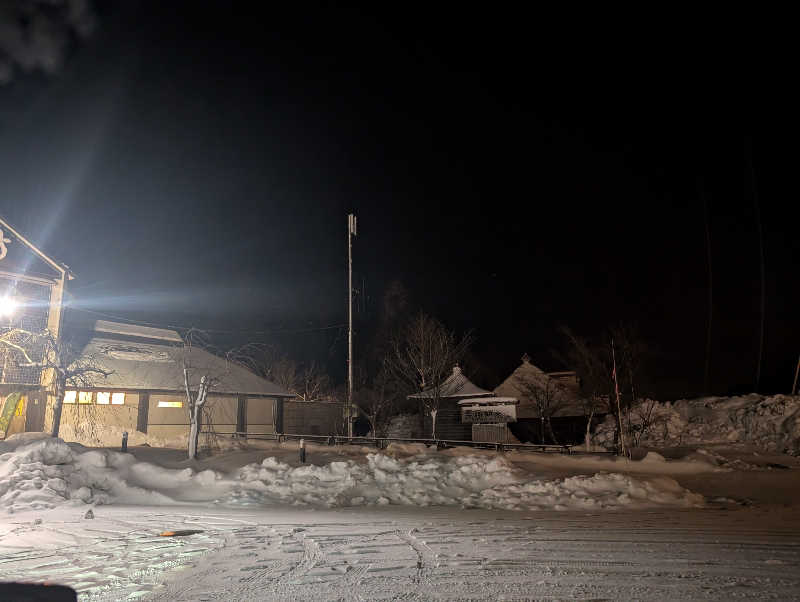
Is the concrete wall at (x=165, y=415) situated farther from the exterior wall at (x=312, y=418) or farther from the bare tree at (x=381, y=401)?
Result: the bare tree at (x=381, y=401)

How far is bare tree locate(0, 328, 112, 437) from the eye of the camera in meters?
18.6

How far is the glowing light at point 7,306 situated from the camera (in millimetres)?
23531

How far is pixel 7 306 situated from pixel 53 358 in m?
3.92

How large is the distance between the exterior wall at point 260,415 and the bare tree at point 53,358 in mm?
8265

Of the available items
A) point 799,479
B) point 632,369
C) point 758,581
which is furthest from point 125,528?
point 632,369

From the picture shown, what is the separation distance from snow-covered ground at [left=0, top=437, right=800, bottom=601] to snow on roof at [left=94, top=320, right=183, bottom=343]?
14751mm

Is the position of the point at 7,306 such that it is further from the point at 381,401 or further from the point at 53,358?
the point at 381,401

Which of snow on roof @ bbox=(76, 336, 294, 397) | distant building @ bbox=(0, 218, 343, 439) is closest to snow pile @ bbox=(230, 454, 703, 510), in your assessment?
distant building @ bbox=(0, 218, 343, 439)

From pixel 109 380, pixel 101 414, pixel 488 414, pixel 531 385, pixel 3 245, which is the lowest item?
pixel 488 414

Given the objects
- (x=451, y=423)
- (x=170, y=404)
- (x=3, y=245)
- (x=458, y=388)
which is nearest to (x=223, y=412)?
(x=170, y=404)

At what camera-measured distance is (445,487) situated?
14445 mm

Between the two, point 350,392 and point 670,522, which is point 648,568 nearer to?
point 670,522

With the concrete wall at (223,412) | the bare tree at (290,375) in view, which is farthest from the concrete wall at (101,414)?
the bare tree at (290,375)

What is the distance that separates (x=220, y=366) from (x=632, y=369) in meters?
22.0
